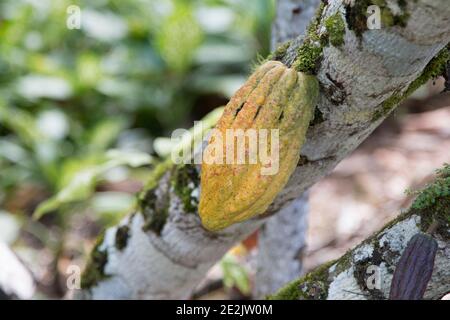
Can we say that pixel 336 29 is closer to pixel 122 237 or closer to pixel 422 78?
pixel 422 78

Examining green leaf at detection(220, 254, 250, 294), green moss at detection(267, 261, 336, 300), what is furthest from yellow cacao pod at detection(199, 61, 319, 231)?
green leaf at detection(220, 254, 250, 294)

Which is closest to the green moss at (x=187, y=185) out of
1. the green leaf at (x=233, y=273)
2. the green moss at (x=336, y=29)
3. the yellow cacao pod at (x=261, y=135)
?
the yellow cacao pod at (x=261, y=135)

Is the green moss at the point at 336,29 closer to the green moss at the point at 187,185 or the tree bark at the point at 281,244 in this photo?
the green moss at the point at 187,185

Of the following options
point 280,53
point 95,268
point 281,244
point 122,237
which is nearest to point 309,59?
point 280,53

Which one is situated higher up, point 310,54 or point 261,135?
point 310,54

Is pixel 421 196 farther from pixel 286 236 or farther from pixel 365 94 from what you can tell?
pixel 286 236
